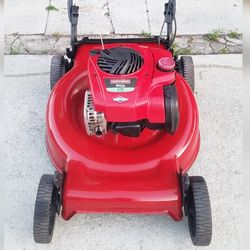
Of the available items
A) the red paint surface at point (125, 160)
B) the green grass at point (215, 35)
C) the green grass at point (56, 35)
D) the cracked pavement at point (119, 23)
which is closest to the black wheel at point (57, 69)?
the red paint surface at point (125, 160)

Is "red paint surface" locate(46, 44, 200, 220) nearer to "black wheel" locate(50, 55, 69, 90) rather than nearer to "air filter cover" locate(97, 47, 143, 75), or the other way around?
"air filter cover" locate(97, 47, 143, 75)

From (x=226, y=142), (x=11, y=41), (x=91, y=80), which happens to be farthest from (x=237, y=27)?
(x=91, y=80)

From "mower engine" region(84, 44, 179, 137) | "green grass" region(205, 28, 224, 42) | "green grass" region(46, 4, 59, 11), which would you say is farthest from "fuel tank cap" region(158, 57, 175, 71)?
"green grass" region(46, 4, 59, 11)

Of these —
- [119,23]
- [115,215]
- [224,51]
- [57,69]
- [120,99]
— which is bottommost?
[115,215]

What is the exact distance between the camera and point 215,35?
2811mm

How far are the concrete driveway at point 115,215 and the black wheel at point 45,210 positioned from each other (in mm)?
102

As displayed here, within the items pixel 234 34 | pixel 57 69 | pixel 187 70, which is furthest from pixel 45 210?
pixel 234 34

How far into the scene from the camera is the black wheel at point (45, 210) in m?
1.68

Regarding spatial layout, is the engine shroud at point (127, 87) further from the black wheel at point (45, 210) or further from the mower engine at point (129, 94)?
the black wheel at point (45, 210)

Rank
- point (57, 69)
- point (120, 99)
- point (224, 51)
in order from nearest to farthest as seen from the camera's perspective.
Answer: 1. point (120, 99)
2. point (57, 69)
3. point (224, 51)

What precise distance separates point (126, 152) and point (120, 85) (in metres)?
0.27

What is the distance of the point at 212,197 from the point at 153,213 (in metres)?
0.31

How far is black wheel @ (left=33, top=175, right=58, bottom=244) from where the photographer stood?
168 cm

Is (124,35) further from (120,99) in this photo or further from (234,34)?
(120,99)
